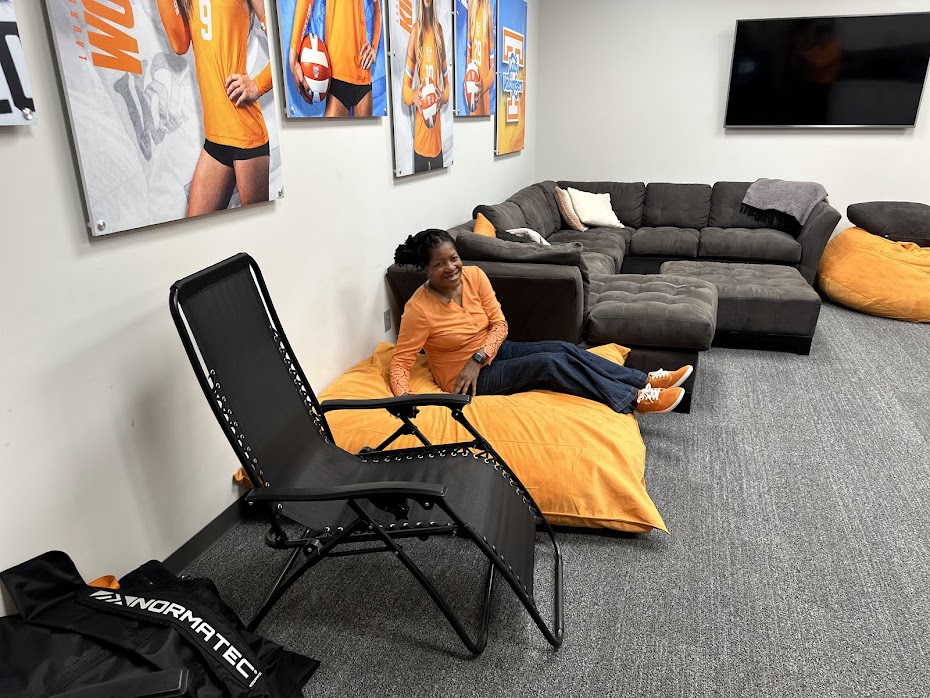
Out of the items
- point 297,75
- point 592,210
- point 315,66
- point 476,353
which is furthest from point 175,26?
point 592,210

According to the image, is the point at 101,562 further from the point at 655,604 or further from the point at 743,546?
the point at 743,546

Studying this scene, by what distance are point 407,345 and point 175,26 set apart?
A: 4.26 feet

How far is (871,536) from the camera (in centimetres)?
223

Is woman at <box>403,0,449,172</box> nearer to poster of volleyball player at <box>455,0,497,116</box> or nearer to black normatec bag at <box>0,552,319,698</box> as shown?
poster of volleyball player at <box>455,0,497,116</box>

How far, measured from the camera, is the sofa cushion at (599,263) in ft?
13.6

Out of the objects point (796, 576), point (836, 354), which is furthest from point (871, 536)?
point (836, 354)

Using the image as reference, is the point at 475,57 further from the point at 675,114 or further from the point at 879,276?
the point at 879,276

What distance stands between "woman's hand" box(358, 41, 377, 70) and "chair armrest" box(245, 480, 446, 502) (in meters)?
1.96

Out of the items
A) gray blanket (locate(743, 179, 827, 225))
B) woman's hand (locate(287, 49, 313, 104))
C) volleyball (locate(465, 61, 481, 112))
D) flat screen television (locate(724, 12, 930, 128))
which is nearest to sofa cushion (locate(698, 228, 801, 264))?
gray blanket (locate(743, 179, 827, 225))

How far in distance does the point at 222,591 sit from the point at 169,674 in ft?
3.20

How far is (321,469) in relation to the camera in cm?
200

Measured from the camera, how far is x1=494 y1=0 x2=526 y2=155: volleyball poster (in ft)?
15.8

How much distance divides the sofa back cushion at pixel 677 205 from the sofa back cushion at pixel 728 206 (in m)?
0.06

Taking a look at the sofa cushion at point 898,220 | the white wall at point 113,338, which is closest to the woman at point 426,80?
the white wall at point 113,338
